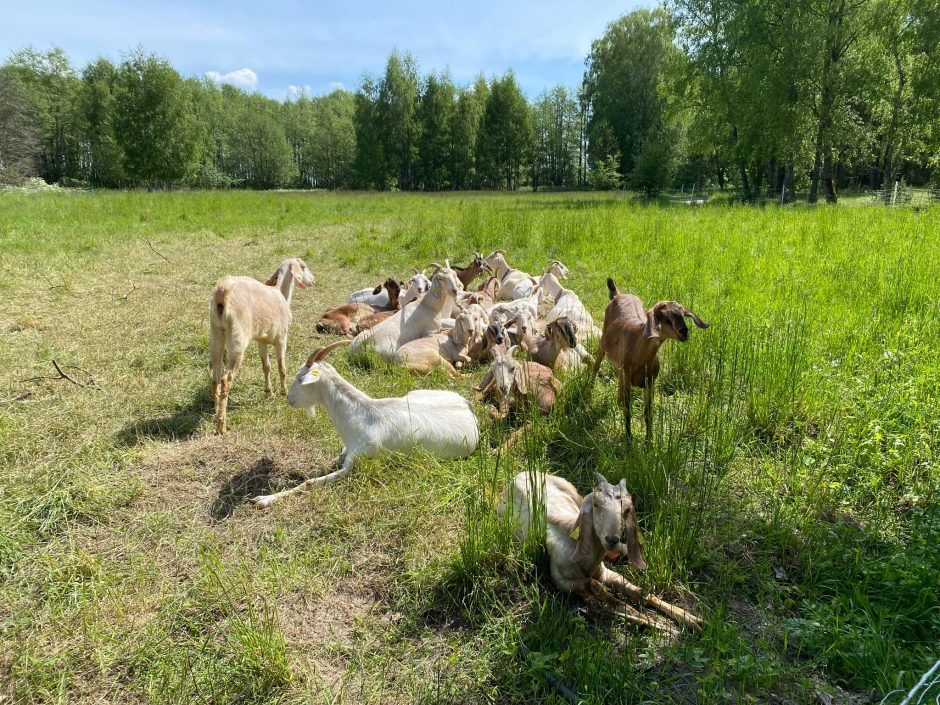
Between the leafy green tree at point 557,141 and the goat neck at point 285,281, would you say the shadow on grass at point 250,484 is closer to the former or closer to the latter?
the goat neck at point 285,281

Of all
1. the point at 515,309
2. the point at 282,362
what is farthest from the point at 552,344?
the point at 282,362

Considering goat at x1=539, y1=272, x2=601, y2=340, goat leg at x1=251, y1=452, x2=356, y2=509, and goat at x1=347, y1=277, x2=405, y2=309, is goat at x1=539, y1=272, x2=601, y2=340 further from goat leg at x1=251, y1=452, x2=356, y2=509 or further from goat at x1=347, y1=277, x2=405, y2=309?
goat leg at x1=251, y1=452, x2=356, y2=509

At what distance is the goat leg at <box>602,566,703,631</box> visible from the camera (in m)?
2.47

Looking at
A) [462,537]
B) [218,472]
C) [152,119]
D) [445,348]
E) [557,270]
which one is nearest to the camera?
[462,537]

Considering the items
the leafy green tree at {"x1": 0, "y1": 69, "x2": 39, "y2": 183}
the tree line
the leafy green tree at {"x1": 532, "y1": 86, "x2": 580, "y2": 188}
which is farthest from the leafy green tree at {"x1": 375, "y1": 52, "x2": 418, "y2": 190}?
the leafy green tree at {"x1": 0, "y1": 69, "x2": 39, "y2": 183}

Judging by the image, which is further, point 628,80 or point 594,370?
point 628,80

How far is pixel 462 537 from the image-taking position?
2840 mm

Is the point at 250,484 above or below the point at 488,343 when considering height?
below

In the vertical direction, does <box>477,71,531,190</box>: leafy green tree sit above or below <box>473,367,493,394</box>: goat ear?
above

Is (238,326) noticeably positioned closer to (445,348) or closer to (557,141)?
(445,348)

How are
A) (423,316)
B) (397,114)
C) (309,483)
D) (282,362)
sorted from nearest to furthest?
(309,483) → (282,362) → (423,316) → (397,114)

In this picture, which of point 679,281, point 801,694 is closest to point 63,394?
point 801,694

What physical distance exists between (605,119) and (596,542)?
52999 millimetres

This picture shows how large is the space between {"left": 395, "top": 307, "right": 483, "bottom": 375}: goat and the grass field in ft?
1.03
